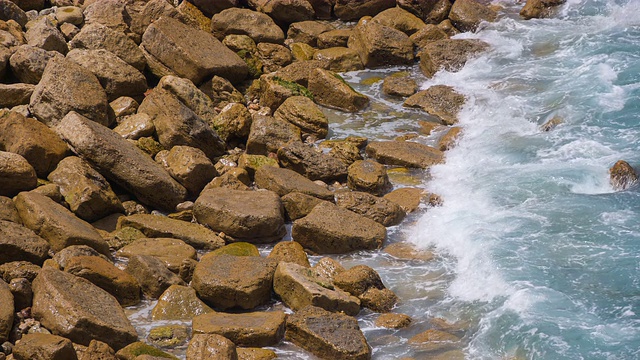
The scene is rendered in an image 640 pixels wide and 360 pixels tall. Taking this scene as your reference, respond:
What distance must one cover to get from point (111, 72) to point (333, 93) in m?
4.77

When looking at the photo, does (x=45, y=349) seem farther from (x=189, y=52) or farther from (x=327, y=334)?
(x=189, y=52)

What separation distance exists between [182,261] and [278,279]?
1525 mm

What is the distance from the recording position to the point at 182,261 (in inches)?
437

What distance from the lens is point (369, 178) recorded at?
45.1 ft

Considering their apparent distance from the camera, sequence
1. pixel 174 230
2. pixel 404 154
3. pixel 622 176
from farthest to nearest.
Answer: pixel 404 154, pixel 622 176, pixel 174 230

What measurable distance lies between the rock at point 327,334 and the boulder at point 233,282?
2.76 feet

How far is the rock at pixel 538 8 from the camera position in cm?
2139

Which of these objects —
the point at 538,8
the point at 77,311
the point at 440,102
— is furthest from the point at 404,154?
the point at 538,8

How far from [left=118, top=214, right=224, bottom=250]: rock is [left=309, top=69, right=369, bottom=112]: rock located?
19.1 ft

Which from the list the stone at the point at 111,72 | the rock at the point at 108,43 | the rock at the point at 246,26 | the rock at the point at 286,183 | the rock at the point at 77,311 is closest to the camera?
the rock at the point at 77,311

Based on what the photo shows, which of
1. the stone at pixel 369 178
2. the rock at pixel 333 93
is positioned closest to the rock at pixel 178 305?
the stone at pixel 369 178

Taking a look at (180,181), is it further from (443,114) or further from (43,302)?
(443,114)

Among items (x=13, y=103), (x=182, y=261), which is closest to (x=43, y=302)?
(x=182, y=261)

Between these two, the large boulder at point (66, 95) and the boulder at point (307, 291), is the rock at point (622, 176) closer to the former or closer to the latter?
the boulder at point (307, 291)
